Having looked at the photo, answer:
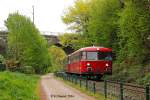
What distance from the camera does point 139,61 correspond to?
153 feet

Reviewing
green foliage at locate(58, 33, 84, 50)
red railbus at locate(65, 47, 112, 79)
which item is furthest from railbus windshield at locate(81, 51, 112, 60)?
green foliage at locate(58, 33, 84, 50)

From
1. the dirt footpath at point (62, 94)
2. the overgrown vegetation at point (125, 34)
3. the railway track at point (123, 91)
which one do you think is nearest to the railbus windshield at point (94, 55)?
the overgrown vegetation at point (125, 34)

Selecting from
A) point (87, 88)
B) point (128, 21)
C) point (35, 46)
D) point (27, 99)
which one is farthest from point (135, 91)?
point (35, 46)

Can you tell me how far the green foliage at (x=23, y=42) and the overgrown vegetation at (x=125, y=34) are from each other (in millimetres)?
7642

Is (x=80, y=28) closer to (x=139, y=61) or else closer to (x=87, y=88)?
(x=139, y=61)

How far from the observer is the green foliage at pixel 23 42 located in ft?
213

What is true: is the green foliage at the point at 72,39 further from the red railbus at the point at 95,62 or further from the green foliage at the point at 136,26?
the green foliage at the point at 136,26

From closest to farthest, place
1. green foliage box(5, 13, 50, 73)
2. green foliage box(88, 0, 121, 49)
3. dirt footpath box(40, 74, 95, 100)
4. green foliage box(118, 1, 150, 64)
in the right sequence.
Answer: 1. dirt footpath box(40, 74, 95, 100)
2. green foliage box(118, 1, 150, 64)
3. green foliage box(88, 0, 121, 49)
4. green foliage box(5, 13, 50, 73)

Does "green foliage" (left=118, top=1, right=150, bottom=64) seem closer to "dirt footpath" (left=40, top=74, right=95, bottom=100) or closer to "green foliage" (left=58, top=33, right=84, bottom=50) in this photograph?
"dirt footpath" (left=40, top=74, right=95, bottom=100)

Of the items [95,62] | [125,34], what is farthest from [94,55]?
[125,34]

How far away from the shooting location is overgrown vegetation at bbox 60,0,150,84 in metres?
40.9

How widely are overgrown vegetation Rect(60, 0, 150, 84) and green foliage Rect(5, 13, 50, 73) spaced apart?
7.64m

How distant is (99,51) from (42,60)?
34.2m

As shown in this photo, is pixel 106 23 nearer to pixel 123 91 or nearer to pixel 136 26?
pixel 136 26
